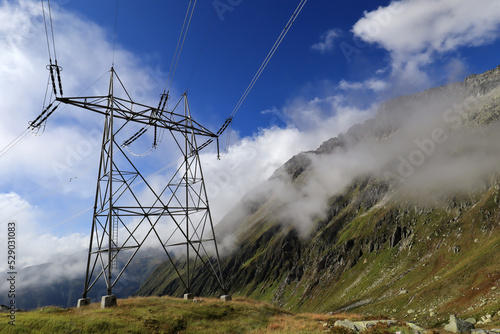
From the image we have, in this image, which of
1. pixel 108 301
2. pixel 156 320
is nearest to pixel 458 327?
pixel 156 320

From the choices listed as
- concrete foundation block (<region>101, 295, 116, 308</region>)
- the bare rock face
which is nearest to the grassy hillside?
concrete foundation block (<region>101, 295, 116, 308</region>)

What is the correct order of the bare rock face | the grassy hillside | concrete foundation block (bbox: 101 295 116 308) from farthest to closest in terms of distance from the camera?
concrete foundation block (bbox: 101 295 116 308)
the bare rock face
the grassy hillside

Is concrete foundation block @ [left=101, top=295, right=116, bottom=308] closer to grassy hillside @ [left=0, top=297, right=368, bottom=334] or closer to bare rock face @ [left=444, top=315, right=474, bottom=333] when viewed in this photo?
grassy hillside @ [left=0, top=297, right=368, bottom=334]

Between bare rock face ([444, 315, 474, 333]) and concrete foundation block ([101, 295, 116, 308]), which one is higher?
concrete foundation block ([101, 295, 116, 308])

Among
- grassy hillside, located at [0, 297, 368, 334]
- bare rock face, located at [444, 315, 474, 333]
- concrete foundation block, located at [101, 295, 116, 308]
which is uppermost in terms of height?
concrete foundation block, located at [101, 295, 116, 308]

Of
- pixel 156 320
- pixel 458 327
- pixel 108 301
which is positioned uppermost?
pixel 108 301

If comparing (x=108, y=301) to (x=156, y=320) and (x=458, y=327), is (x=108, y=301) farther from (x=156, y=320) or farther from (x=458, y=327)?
(x=458, y=327)

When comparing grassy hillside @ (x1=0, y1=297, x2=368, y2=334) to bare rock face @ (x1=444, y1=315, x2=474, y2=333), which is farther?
bare rock face @ (x1=444, y1=315, x2=474, y2=333)

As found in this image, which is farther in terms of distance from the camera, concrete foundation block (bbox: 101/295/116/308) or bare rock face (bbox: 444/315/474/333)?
concrete foundation block (bbox: 101/295/116/308)

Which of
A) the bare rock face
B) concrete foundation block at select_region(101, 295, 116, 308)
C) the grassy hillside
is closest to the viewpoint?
the grassy hillside

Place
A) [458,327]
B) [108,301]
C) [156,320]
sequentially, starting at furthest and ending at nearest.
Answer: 1. [108,301]
2. [458,327]
3. [156,320]

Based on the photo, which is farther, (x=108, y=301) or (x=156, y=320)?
(x=108, y=301)

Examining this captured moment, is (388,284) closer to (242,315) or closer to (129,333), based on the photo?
(242,315)

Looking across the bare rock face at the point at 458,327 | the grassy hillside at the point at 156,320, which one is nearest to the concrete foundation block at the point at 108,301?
the grassy hillside at the point at 156,320
